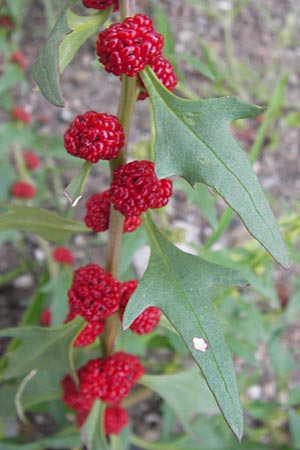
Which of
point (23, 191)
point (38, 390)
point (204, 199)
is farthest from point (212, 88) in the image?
point (38, 390)

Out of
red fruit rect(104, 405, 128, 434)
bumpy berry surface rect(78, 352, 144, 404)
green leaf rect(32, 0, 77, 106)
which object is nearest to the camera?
green leaf rect(32, 0, 77, 106)

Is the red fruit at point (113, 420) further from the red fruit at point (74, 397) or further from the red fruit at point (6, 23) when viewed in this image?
the red fruit at point (6, 23)

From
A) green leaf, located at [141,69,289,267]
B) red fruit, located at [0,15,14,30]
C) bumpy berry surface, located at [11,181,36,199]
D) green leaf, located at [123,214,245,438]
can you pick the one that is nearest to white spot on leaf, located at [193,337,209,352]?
green leaf, located at [123,214,245,438]

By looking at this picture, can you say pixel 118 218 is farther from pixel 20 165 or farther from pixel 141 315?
pixel 20 165

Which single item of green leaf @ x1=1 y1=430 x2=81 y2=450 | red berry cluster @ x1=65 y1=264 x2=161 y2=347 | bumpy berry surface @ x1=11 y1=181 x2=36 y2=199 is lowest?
green leaf @ x1=1 y1=430 x2=81 y2=450

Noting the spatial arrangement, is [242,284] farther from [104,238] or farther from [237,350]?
[104,238]

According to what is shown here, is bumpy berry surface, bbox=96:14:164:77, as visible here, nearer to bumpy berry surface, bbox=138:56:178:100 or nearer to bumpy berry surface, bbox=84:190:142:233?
bumpy berry surface, bbox=138:56:178:100

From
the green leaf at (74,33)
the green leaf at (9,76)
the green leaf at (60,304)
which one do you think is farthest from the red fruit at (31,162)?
the green leaf at (74,33)
